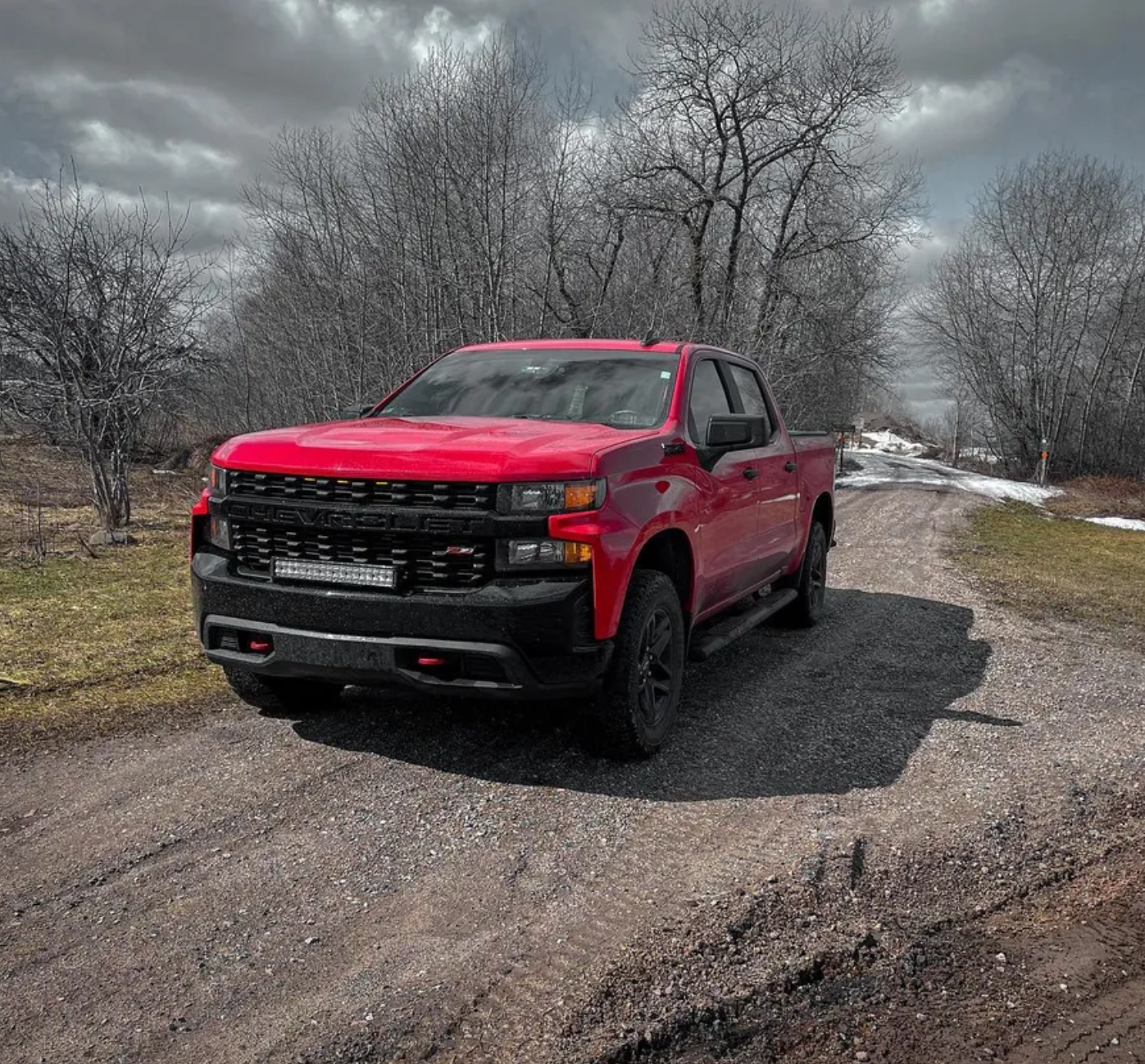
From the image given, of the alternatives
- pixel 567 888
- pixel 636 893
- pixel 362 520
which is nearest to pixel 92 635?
pixel 362 520

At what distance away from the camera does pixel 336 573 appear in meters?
3.93

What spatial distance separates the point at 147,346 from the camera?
1315 cm

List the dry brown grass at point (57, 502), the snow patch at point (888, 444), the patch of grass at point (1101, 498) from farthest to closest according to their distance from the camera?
the snow patch at point (888, 444) < the patch of grass at point (1101, 498) < the dry brown grass at point (57, 502)

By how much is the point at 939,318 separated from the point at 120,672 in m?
40.3

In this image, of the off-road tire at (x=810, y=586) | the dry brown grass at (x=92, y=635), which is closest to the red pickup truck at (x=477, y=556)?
the dry brown grass at (x=92, y=635)

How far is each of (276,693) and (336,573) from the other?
1123 mm

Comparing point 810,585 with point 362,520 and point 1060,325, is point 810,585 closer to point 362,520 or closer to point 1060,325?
point 362,520

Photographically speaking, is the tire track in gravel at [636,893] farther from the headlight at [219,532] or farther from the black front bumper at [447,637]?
the headlight at [219,532]

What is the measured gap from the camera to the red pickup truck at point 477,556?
12.4 feet

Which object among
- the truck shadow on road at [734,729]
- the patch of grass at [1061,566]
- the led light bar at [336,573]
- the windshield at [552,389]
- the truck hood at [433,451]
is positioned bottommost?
the patch of grass at [1061,566]

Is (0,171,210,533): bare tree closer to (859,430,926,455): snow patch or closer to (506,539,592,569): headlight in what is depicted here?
(506,539,592,569): headlight

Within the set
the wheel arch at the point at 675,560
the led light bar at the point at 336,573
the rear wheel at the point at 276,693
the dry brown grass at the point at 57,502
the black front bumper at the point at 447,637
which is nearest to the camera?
the black front bumper at the point at 447,637

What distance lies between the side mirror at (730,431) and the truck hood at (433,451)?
39 cm

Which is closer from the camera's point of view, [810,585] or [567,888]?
[567,888]
